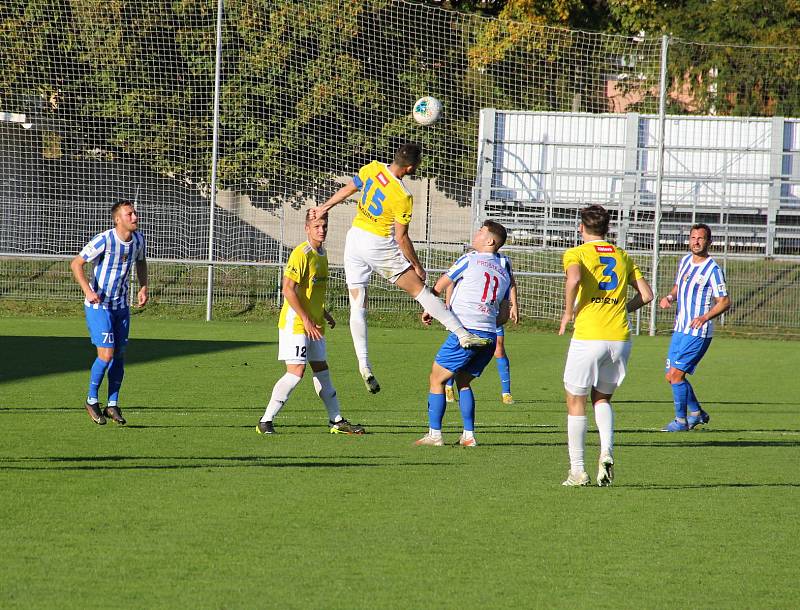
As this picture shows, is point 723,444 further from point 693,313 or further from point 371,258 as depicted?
point 371,258

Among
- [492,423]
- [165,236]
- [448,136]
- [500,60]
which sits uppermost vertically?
[500,60]

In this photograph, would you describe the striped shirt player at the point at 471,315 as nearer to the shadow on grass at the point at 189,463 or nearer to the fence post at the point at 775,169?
the shadow on grass at the point at 189,463

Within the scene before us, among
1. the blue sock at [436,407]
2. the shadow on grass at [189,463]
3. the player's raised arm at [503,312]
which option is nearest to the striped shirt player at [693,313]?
the player's raised arm at [503,312]

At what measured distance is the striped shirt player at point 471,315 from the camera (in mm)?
9633

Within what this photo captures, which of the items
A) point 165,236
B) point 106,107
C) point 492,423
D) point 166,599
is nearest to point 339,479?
point 166,599

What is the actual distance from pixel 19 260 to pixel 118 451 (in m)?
17.5

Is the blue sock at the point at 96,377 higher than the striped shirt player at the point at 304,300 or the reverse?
the reverse

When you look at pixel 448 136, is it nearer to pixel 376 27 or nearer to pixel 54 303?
pixel 376 27

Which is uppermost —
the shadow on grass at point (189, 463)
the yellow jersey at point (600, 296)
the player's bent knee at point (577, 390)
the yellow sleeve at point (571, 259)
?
the yellow sleeve at point (571, 259)

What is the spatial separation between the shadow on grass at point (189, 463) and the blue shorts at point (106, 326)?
7.31ft

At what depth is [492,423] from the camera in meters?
11.7

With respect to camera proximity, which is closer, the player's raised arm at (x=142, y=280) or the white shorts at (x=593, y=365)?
the white shorts at (x=593, y=365)

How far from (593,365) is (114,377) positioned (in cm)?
501

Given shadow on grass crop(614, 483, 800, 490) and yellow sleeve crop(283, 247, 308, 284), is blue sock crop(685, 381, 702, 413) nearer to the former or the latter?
shadow on grass crop(614, 483, 800, 490)
